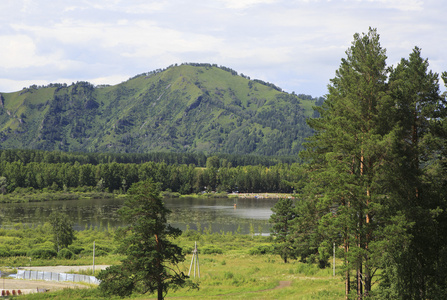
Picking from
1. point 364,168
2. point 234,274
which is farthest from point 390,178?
point 234,274

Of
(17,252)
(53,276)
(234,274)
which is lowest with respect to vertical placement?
(17,252)

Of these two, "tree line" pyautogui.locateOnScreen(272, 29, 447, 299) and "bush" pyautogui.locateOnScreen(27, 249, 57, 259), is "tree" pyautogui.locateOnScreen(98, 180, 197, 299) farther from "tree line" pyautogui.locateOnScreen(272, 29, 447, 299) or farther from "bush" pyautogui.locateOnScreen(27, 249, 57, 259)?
"bush" pyautogui.locateOnScreen(27, 249, 57, 259)

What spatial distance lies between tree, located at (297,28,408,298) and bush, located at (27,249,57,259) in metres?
43.0

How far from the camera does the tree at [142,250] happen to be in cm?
2727

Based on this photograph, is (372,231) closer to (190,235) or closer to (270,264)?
(270,264)

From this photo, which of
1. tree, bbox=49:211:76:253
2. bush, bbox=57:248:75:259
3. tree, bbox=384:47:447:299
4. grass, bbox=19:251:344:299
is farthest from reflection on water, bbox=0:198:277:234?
tree, bbox=384:47:447:299

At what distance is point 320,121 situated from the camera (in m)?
33.3

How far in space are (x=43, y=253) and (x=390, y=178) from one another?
49.3 m

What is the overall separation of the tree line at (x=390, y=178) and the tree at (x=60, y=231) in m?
45.7

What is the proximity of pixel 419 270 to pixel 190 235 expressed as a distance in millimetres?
65855

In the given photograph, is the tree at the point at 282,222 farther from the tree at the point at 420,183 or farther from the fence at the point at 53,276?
the tree at the point at 420,183

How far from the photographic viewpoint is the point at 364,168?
2569 cm

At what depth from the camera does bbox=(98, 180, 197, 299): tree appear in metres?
27.3

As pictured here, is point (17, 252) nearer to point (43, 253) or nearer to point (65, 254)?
point (43, 253)
